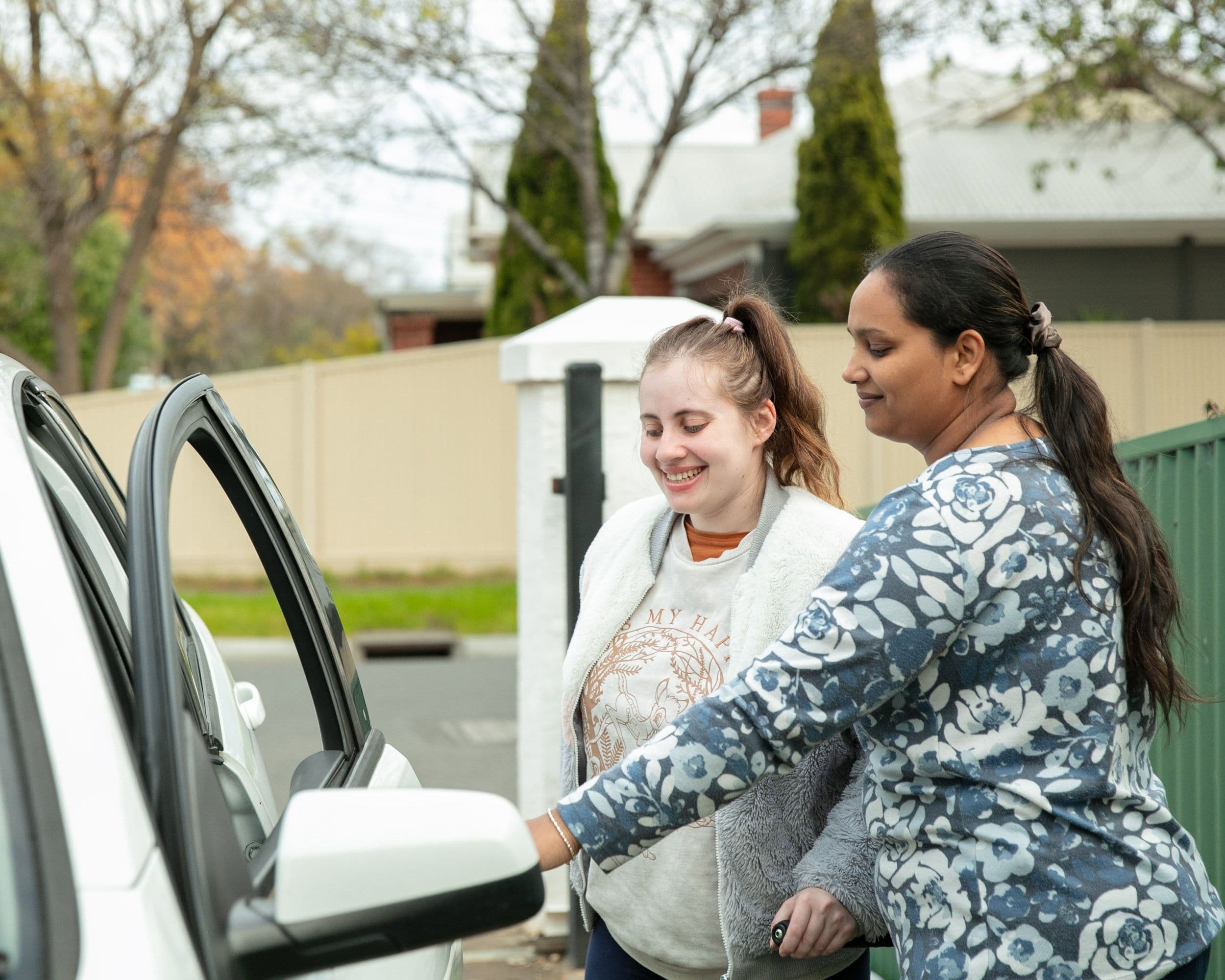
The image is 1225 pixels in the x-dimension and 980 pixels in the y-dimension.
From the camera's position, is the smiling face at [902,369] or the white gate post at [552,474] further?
the white gate post at [552,474]

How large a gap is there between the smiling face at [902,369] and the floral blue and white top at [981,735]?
0.48ft

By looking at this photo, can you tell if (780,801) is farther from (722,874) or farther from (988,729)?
(988,729)

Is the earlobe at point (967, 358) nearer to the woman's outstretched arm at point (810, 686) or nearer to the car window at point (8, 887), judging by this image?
the woman's outstretched arm at point (810, 686)

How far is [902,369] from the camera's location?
1794 millimetres

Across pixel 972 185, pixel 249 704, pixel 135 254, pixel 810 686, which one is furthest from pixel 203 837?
pixel 972 185

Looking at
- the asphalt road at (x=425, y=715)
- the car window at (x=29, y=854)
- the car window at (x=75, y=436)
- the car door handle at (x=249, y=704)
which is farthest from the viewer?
the asphalt road at (x=425, y=715)

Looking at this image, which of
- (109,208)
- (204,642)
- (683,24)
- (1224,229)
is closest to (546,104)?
(683,24)

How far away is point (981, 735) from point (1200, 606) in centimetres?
152

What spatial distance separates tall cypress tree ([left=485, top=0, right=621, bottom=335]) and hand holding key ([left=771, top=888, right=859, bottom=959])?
12614mm

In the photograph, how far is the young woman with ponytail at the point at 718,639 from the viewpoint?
2.11 metres

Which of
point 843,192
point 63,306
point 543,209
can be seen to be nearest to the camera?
point 543,209

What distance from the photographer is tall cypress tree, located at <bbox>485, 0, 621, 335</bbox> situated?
14.3m

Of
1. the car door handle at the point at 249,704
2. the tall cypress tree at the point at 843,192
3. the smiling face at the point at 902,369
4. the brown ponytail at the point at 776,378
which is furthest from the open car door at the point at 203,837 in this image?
the tall cypress tree at the point at 843,192

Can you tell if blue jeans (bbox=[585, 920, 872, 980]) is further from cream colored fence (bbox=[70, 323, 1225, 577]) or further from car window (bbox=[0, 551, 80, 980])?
cream colored fence (bbox=[70, 323, 1225, 577])
